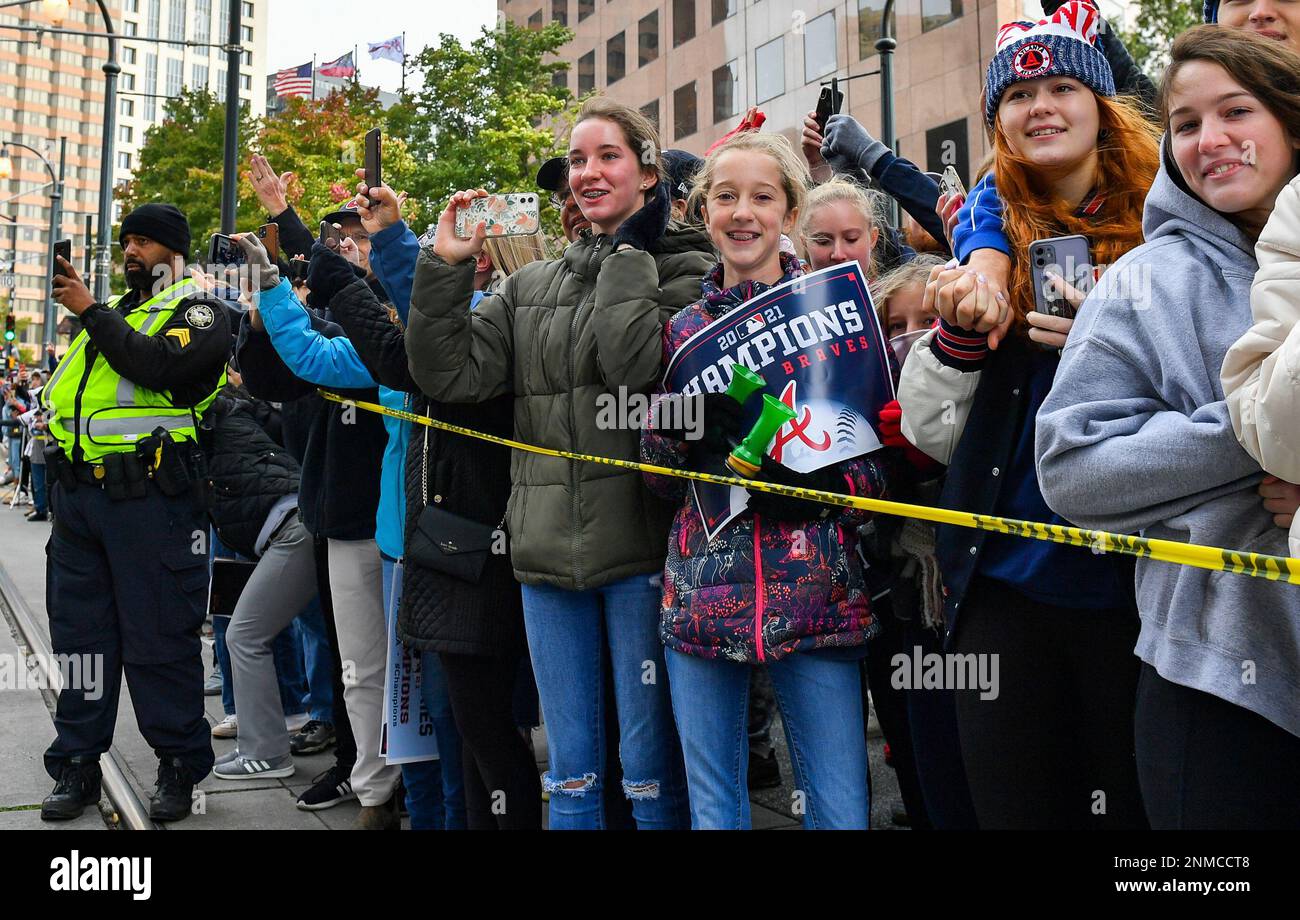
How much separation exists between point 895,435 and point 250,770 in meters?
3.70

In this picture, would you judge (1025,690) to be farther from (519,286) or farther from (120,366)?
(120,366)

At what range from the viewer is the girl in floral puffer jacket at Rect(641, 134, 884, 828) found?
276 centimetres

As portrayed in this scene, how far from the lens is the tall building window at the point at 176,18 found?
113m

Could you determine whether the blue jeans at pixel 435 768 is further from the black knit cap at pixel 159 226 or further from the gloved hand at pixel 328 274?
the black knit cap at pixel 159 226

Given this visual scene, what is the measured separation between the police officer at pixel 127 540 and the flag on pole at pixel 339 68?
972 inches

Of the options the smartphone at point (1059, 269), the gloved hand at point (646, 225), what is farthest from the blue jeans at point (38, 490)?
the smartphone at point (1059, 269)

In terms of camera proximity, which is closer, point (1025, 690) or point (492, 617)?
point (1025, 690)

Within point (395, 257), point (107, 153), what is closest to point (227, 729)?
point (395, 257)

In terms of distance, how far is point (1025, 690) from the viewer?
2.33 metres

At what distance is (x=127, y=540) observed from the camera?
15.4 feet

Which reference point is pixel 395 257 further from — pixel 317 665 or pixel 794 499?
pixel 317 665

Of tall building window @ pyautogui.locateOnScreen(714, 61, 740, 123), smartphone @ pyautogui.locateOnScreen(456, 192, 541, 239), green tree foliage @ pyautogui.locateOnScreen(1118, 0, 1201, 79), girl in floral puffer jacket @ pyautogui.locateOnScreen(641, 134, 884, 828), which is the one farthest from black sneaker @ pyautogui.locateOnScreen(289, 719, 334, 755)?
tall building window @ pyautogui.locateOnScreen(714, 61, 740, 123)

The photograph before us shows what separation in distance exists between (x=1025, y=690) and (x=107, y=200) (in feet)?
58.4
